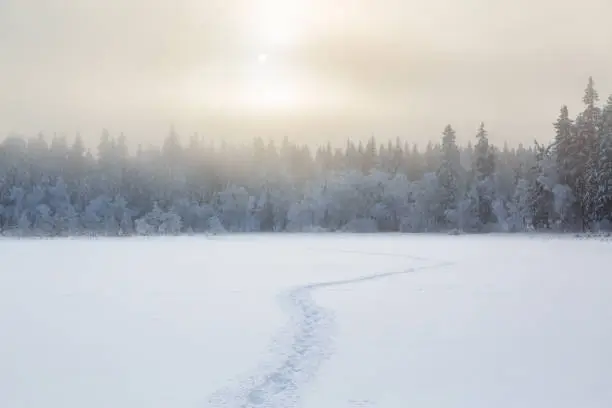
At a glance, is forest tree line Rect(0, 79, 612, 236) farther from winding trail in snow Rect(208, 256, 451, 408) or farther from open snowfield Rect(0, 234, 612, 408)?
winding trail in snow Rect(208, 256, 451, 408)

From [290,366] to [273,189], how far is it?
7985 cm

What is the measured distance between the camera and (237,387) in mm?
8922

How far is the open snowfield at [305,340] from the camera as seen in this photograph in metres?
8.67

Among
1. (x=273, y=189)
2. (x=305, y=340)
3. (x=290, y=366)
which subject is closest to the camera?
(x=290, y=366)

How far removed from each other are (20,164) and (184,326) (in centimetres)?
8360

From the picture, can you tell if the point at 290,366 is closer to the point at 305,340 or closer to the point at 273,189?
the point at 305,340

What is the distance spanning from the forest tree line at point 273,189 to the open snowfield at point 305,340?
40.6 m

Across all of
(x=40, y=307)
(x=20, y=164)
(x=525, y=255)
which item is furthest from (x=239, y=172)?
(x=40, y=307)

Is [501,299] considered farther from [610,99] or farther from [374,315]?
[610,99]

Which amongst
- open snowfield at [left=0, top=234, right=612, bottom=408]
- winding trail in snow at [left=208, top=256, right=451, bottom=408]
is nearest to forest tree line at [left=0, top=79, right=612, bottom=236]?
open snowfield at [left=0, top=234, right=612, bottom=408]

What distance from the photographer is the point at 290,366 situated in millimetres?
10172

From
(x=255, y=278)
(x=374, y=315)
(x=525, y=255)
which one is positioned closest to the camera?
(x=374, y=315)

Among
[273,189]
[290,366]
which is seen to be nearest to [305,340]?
[290,366]

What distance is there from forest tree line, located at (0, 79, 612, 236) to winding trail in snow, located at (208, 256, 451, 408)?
49.9m
